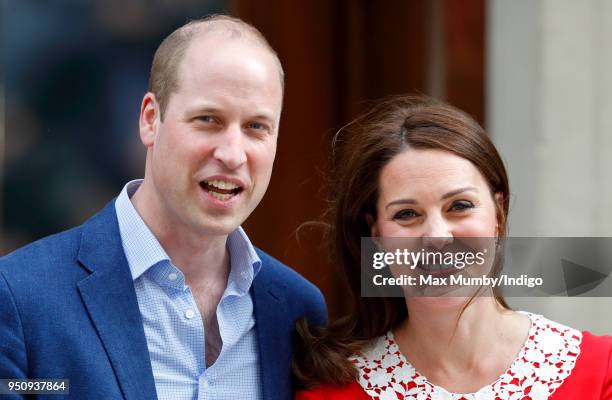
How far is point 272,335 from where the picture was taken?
2.14 m

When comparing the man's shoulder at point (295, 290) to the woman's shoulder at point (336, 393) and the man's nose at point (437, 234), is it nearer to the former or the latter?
the woman's shoulder at point (336, 393)

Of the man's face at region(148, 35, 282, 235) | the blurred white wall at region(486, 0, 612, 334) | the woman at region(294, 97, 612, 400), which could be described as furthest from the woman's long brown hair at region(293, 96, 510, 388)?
the blurred white wall at region(486, 0, 612, 334)

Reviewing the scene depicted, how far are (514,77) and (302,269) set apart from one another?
36.3 inches

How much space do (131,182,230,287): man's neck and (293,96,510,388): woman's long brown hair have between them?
0.26m

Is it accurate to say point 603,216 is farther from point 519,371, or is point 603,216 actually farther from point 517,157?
point 519,371

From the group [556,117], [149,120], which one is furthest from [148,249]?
[556,117]

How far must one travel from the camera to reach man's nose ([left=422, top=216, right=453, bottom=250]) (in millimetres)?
1984

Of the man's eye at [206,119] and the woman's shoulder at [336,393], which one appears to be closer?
the man's eye at [206,119]

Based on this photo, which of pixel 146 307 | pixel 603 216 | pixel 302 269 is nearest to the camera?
pixel 146 307

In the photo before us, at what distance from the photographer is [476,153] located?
2070 millimetres

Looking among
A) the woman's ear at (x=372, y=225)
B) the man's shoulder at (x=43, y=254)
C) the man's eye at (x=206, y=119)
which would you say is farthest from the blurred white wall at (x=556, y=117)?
the man's shoulder at (x=43, y=254)

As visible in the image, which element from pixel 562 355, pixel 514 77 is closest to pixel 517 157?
A: pixel 514 77

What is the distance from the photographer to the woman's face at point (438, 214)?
2.00 metres

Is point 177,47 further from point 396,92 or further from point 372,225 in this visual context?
point 396,92
